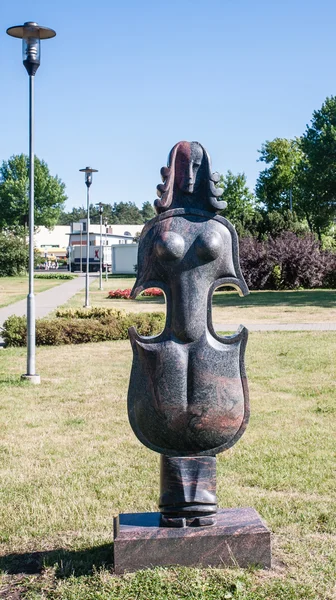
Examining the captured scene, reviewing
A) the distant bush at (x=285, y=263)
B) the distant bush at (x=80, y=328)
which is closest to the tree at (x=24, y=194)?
the distant bush at (x=285, y=263)

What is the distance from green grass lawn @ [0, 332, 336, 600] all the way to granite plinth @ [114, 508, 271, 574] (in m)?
0.06

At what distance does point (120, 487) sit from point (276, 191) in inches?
2387

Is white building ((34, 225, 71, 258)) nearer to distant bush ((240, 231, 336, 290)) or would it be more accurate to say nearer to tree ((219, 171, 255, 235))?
tree ((219, 171, 255, 235))

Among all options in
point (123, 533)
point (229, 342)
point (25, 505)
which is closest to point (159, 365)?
point (229, 342)

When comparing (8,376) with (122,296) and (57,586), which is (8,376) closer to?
(57,586)

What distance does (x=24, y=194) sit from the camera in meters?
77.1

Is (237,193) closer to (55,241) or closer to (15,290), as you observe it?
(15,290)

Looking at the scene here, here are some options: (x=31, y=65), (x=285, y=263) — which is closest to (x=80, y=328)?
(x=31, y=65)

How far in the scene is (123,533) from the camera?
3.97 metres

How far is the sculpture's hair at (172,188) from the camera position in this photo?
4.12 meters

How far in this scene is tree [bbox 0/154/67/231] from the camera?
76875 mm

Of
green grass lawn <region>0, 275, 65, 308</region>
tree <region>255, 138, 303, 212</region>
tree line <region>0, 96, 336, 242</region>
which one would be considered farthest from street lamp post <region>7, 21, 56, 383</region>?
tree <region>255, 138, 303, 212</region>

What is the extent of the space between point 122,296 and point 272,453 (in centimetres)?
2302

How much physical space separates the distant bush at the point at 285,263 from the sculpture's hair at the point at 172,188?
29.7 meters
